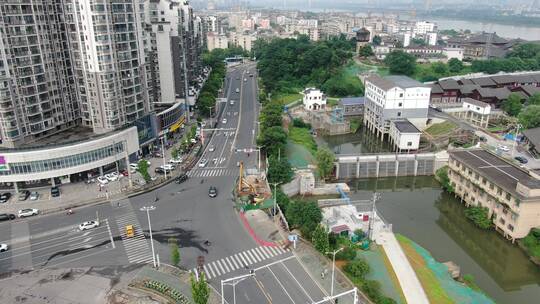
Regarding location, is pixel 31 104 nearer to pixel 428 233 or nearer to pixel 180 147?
pixel 180 147

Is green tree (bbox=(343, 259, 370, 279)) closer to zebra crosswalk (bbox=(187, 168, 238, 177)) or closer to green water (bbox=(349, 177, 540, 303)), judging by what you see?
green water (bbox=(349, 177, 540, 303))

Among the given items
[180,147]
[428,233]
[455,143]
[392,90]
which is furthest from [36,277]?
[455,143]

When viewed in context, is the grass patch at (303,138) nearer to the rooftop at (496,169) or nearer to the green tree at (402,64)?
the rooftop at (496,169)

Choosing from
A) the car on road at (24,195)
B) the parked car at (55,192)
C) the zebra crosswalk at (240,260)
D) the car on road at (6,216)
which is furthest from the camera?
the parked car at (55,192)

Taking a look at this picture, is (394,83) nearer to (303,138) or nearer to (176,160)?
(303,138)

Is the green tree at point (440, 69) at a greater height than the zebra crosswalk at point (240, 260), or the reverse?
the green tree at point (440, 69)

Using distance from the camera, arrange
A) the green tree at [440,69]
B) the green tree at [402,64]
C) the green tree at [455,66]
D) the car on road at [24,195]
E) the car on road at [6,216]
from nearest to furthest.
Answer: the car on road at [6,216] < the car on road at [24,195] < the green tree at [402,64] < the green tree at [440,69] < the green tree at [455,66]

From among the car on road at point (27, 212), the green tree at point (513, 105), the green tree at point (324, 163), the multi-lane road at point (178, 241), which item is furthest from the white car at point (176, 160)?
the green tree at point (513, 105)

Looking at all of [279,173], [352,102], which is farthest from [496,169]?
[352,102]
